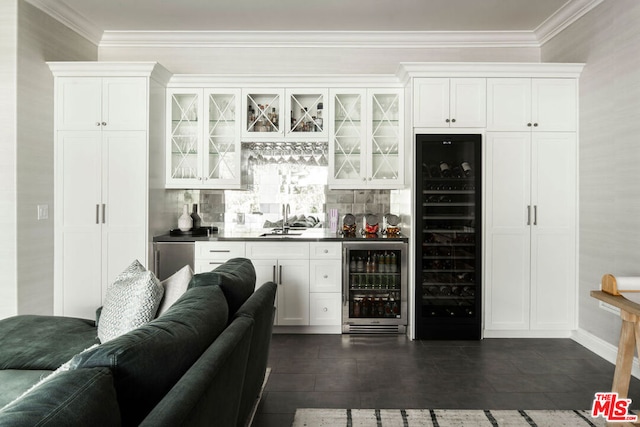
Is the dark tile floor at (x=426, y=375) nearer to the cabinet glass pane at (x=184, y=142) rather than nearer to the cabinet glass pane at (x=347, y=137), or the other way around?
the cabinet glass pane at (x=347, y=137)

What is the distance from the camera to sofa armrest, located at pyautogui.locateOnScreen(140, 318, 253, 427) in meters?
1.05

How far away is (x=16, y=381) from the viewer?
1985 mm

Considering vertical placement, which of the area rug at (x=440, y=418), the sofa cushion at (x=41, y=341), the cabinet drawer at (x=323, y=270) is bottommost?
the area rug at (x=440, y=418)

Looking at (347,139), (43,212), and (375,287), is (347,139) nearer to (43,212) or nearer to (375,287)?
(375,287)

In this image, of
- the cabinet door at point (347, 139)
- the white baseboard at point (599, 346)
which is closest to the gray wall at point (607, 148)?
the white baseboard at point (599, 346)

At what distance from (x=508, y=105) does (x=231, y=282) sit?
320 cm

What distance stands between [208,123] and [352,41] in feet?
5.94

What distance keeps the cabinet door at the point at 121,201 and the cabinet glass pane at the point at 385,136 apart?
2.30 m

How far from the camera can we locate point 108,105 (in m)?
4.02

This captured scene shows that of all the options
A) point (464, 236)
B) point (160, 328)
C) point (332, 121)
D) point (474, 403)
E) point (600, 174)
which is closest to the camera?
point (160, 328)

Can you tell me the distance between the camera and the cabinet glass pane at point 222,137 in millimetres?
4418

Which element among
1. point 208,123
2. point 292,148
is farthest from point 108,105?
point 292,148

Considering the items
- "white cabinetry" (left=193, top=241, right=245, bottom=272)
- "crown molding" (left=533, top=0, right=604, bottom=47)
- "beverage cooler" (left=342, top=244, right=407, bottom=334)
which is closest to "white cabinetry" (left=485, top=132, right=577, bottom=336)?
"beverage cooler" (left=342, top=244, right=407, bottom=334)

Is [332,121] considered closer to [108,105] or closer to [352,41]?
[352,41]
